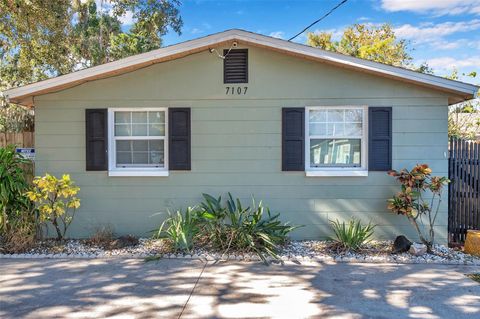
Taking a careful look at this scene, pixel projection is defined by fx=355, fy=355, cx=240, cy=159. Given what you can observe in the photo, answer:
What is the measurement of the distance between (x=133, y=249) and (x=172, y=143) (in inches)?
74.3

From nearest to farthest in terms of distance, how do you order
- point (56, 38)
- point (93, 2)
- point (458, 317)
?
point (458, 317), point (56, 38), point (93, 2)

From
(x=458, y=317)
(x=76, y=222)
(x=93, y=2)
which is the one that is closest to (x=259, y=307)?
(x=458, y=317)

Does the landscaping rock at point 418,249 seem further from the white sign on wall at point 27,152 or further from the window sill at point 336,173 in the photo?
the white sign on wall at point 27,152

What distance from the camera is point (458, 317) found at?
3.47m

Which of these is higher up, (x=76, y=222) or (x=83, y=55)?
(x=83, y=55)

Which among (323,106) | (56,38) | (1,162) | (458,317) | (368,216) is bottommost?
(458,317)

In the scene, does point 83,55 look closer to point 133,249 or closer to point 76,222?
point 76,222

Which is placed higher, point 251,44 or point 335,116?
point 251,44

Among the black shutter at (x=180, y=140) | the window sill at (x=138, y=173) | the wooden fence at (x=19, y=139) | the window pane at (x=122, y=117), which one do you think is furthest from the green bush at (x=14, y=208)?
the black shutter at (x=180, y=140)

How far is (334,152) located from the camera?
6.31 meters

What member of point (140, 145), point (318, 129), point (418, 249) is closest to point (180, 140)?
point (140, 145)

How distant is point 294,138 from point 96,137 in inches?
137

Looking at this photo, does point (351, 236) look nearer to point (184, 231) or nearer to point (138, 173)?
point (184, 231)

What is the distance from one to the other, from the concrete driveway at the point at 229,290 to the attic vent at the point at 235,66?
3.12 meters
